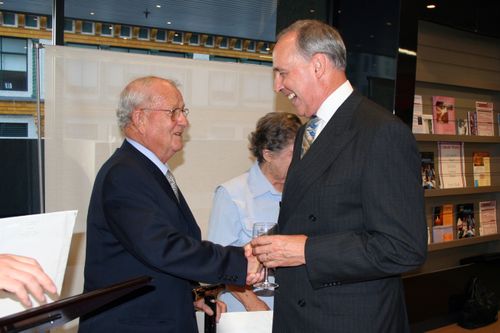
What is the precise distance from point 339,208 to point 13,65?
2779 mm

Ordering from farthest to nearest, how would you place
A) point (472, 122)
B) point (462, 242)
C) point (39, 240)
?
1. point (472, 122)
2. point (462, 242)
3. point (39, 240)

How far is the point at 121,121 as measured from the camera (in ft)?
7.45

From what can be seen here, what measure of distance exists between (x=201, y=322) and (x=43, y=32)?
90.2 inches

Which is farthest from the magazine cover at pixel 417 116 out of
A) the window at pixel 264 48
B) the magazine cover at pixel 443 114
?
the window at pixel 264 48

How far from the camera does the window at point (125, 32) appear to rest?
13.1 ft

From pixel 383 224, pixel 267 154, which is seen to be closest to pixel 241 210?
pixel 267 154

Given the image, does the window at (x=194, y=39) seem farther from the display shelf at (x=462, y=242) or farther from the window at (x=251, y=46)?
the display shelf at (x=462, y=242)

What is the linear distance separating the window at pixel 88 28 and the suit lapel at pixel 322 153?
8.55 ft

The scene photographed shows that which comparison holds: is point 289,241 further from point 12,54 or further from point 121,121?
point 12,54

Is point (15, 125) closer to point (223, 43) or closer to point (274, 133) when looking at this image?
point (223, 43)

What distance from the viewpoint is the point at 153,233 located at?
187 centimetres

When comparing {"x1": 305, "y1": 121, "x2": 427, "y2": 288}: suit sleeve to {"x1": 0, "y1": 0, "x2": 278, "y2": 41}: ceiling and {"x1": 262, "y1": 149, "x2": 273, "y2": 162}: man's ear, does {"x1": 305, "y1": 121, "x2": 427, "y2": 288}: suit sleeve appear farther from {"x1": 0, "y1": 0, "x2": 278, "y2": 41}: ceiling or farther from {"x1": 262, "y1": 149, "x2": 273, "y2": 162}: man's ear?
{"x1": 0, "y1": 0, "x2": 278, "y2": 41}: ceiling

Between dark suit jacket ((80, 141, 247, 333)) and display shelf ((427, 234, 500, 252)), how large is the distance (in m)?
→ 3.04

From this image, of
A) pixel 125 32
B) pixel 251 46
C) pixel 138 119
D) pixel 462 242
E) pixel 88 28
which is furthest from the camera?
pixel 462 242
